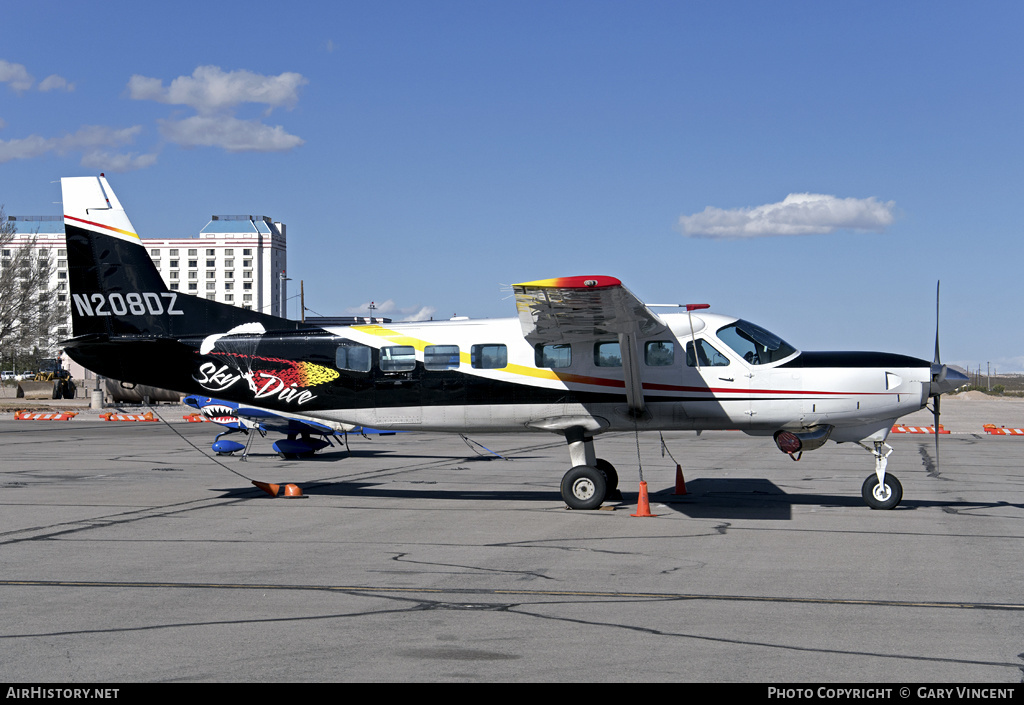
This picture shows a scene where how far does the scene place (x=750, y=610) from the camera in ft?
23.6

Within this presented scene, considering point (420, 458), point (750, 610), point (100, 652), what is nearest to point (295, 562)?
point (100, 652)

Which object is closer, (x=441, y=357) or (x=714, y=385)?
(x=714, y=385)

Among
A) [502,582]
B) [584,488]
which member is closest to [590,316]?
[584,488]

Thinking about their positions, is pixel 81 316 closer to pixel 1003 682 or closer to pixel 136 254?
pixel 136 254

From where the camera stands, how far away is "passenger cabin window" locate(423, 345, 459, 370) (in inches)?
551

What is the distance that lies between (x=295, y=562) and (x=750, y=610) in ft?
14.6

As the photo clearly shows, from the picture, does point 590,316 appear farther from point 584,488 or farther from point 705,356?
point 584,488

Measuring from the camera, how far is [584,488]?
13219 mm

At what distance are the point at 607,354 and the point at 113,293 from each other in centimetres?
809

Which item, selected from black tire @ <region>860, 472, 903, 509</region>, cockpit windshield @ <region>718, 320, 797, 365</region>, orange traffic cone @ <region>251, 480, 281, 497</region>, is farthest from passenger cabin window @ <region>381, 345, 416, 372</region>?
black tire @ <region>860, 472, 903, 509</region>

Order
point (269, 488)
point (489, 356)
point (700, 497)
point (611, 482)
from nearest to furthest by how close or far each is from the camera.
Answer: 1. point (489, 356)
2. point (611, 482)
3. point (269, 488)
4. point (700, 497)

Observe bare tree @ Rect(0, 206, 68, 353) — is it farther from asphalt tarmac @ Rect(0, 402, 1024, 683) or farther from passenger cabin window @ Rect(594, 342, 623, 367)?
passenger cabin window @ Rect(594, 342, 623, 367)

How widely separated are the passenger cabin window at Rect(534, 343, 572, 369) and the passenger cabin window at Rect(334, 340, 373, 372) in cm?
259
